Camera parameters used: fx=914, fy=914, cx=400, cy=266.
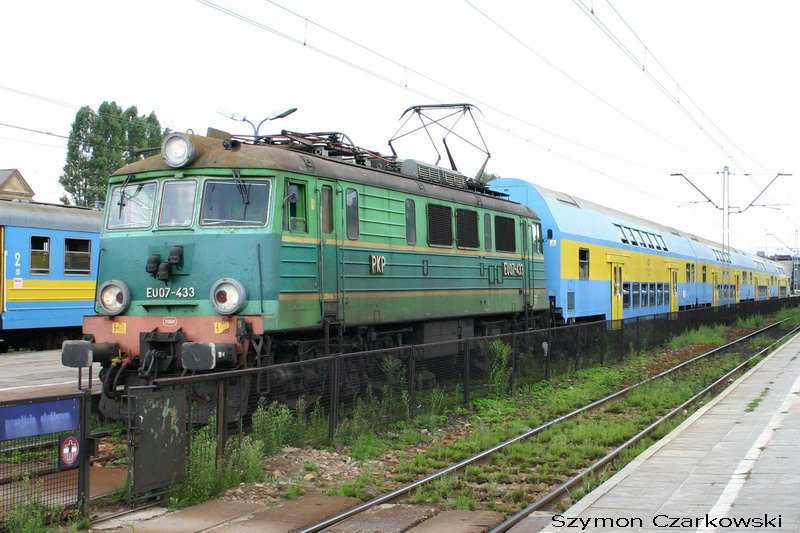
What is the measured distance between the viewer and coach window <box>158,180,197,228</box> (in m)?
12.4

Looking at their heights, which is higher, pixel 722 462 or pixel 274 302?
pixel 274 302

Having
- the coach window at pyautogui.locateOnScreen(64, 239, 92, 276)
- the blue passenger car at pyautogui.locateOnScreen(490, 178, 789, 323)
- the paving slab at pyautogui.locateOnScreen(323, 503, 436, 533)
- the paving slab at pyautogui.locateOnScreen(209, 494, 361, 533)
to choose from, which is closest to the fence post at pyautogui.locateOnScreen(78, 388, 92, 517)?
the paving slab at pyautogui.locateOnScreen(209, 494, 361, 533)

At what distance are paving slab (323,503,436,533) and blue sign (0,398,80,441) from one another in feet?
7.77

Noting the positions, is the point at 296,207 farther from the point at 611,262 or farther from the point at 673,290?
the point at 673,290

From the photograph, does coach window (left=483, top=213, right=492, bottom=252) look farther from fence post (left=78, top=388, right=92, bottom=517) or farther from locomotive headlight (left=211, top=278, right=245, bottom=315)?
fence post (left=78, top=388, right=92, bottom=517)

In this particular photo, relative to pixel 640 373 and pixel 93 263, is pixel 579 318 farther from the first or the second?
pixel 93 263

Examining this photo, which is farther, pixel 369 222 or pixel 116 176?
pixel 369 222

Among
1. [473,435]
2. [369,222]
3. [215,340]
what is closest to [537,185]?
[369,222]

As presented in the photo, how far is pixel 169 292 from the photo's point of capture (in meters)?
12.2

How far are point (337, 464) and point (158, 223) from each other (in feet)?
14.2

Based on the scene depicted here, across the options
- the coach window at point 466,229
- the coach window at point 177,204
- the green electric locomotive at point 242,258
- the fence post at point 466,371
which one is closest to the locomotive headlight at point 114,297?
the green electric locomotive at point 242,258

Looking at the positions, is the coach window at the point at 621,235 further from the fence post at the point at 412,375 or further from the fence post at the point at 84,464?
the fence post at the point at 84,464

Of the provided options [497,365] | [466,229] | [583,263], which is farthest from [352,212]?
[583,263]

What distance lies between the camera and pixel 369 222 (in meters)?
14.2
